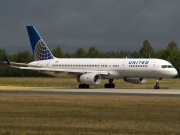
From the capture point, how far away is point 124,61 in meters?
68.2

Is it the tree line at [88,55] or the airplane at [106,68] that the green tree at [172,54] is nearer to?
the tree line at [88,55]

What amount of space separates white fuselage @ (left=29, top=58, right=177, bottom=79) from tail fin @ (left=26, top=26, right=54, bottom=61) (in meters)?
2.31

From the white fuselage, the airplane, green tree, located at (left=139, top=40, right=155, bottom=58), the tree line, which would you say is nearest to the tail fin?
the airplane

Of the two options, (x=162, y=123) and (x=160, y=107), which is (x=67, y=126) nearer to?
(x=162, y=123)

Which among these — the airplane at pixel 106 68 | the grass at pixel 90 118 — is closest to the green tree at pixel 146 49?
the airplane at pixel 106 68

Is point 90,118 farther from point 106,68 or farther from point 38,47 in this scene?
point 38,47

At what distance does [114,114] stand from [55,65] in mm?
43178

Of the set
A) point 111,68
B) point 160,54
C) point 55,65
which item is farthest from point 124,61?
point 160,54

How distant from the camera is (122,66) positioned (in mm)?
67688

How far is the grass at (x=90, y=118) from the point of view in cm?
2369

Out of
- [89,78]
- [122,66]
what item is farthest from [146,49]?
[89,78]

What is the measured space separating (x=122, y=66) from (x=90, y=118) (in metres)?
39.1

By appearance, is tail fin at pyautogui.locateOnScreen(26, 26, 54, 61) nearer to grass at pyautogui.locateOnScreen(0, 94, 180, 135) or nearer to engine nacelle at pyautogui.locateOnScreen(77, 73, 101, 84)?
engine nacelle at pyautogui.locateOnScreen(77, 73, 101, 84)

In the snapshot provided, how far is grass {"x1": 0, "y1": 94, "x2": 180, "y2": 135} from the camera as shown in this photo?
23688 mm
